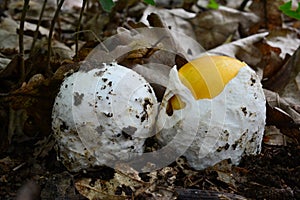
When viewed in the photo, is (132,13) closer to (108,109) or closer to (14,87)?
(14,87)

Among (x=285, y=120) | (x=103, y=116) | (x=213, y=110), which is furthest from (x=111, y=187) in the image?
(x=285, y=120)

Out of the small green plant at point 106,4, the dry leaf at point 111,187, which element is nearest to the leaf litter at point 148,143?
the dry leaf at point 111,187

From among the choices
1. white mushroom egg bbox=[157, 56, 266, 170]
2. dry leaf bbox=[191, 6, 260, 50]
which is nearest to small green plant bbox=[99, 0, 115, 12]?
white mushroom egg bbox=[157, 56, 266, 170]

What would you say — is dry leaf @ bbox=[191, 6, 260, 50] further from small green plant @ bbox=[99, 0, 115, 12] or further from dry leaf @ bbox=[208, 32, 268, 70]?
small green plant @ bbox=[99, 0, 115, 12]

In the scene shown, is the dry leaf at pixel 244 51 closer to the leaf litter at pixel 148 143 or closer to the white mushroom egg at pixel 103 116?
the leaf litter at pixel 148 143

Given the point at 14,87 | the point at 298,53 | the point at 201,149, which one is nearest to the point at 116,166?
the point at 201,149

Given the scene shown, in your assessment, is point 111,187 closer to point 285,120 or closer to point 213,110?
point 213,110
